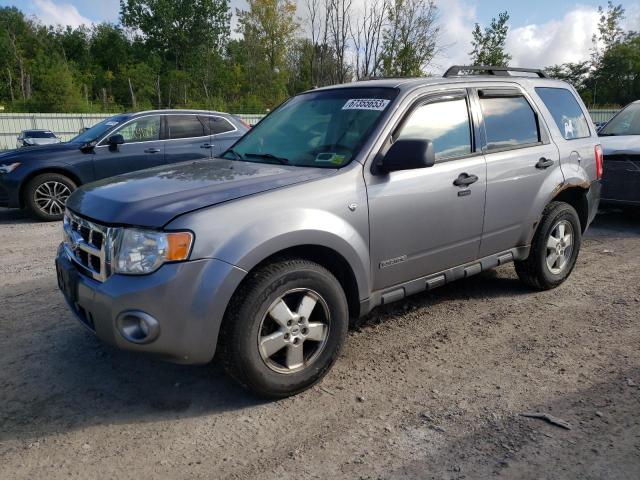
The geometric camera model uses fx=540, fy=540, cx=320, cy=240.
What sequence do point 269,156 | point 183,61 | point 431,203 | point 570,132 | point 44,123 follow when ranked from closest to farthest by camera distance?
1. point 431,203
2. point 269,156
3. point 570,132
4. point 44,123
5. point 183,61

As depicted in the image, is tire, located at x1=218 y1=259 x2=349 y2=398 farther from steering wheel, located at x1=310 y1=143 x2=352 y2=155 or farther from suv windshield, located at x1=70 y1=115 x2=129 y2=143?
suv windshield, located at x1=70 y1=115 x2=129 y2=143

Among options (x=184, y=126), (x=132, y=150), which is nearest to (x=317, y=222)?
(x=132, y=150)

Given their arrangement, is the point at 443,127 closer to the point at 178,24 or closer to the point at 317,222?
the point at 317,222

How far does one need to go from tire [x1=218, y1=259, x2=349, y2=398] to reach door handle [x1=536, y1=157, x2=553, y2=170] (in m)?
2.27

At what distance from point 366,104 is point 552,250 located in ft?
7.46

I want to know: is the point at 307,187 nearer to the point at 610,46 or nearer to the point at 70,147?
the point at 70,147

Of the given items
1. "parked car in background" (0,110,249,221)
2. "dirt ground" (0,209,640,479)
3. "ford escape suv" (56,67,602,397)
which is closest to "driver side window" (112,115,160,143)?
"parked car in background" (0,110,249,221)

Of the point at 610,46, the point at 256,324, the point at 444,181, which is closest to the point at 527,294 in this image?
the point at 444,181

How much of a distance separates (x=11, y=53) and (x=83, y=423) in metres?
53.9

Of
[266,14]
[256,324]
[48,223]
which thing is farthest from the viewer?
[266,14]

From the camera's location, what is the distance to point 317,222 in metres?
3.08

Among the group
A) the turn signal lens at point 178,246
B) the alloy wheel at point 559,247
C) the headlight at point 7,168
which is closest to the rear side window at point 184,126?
the headlight at point 7,168

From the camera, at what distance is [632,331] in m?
4.02

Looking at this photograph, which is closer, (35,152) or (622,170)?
(622,170)
